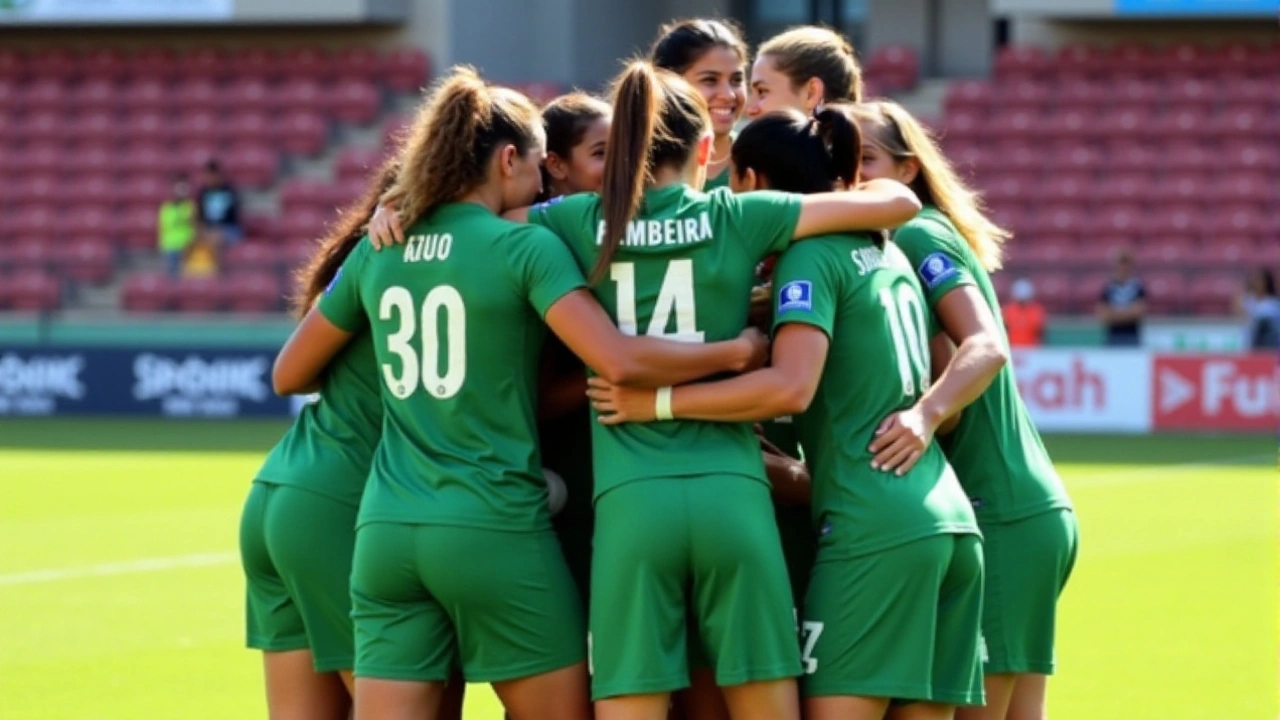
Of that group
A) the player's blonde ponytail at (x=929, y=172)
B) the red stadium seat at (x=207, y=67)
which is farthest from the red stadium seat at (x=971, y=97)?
the player's blonde ponytail at (x=929, y=172)

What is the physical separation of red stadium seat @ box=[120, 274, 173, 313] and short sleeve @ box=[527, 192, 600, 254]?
20.5 meters

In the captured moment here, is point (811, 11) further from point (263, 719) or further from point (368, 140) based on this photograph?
point (263, 719)

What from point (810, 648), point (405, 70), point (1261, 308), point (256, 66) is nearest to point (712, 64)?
point (810, 648)

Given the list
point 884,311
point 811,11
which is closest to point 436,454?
point 884,311

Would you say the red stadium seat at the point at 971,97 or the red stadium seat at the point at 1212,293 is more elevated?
the red stadium seat at the point at 971,97

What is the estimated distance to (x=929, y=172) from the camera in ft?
17.7

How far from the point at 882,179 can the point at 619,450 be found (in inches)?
40.8

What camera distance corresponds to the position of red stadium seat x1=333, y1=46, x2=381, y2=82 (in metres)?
28.8

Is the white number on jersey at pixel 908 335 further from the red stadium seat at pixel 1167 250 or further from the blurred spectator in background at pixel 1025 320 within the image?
the red stadium seat at pixel 1167 250

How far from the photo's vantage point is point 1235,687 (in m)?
7.98

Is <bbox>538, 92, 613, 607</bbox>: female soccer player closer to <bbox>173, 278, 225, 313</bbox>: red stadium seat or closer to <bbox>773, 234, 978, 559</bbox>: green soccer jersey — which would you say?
<bbox>773, 234, 978, 559</bbox>: green soccer jersey

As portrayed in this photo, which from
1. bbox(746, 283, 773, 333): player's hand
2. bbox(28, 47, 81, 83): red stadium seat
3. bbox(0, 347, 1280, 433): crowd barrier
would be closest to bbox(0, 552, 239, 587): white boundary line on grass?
bbox(746, 283, 773, 333): player's hand

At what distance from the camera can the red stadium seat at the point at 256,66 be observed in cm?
2923

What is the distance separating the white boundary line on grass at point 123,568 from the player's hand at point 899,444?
22.7 ft
